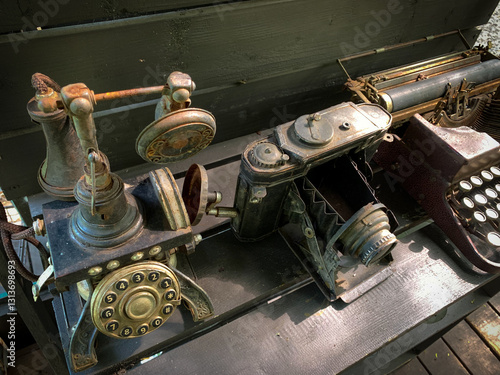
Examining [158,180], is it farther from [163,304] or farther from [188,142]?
[163,304]

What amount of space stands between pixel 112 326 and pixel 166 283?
8.3 inches

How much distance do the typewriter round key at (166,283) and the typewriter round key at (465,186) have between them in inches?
59.1

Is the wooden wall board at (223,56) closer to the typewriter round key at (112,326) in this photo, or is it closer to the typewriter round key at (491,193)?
the typewriter round key at (112,326)

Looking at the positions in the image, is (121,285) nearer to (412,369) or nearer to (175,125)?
(175,125)

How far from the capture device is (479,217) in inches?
73.9

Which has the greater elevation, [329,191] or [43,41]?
[43,41]

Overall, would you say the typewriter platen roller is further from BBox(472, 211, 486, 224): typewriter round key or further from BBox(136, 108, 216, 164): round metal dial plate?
BBox(136, 108, 216, 164): round metal dial plate

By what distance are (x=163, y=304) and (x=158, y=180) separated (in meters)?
0.42

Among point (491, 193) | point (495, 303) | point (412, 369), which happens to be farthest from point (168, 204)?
point (495, 303)

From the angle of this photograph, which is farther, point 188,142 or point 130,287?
point 130,287

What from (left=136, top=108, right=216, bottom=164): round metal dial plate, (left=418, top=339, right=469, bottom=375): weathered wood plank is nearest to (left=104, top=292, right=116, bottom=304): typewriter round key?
(left=136, top=108, right=216, bottom=164): round metal dial plate

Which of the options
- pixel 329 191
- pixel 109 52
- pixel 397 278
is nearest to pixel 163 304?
pixel 329 191

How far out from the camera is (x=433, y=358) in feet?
8.02

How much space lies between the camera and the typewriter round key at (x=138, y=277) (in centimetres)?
113
